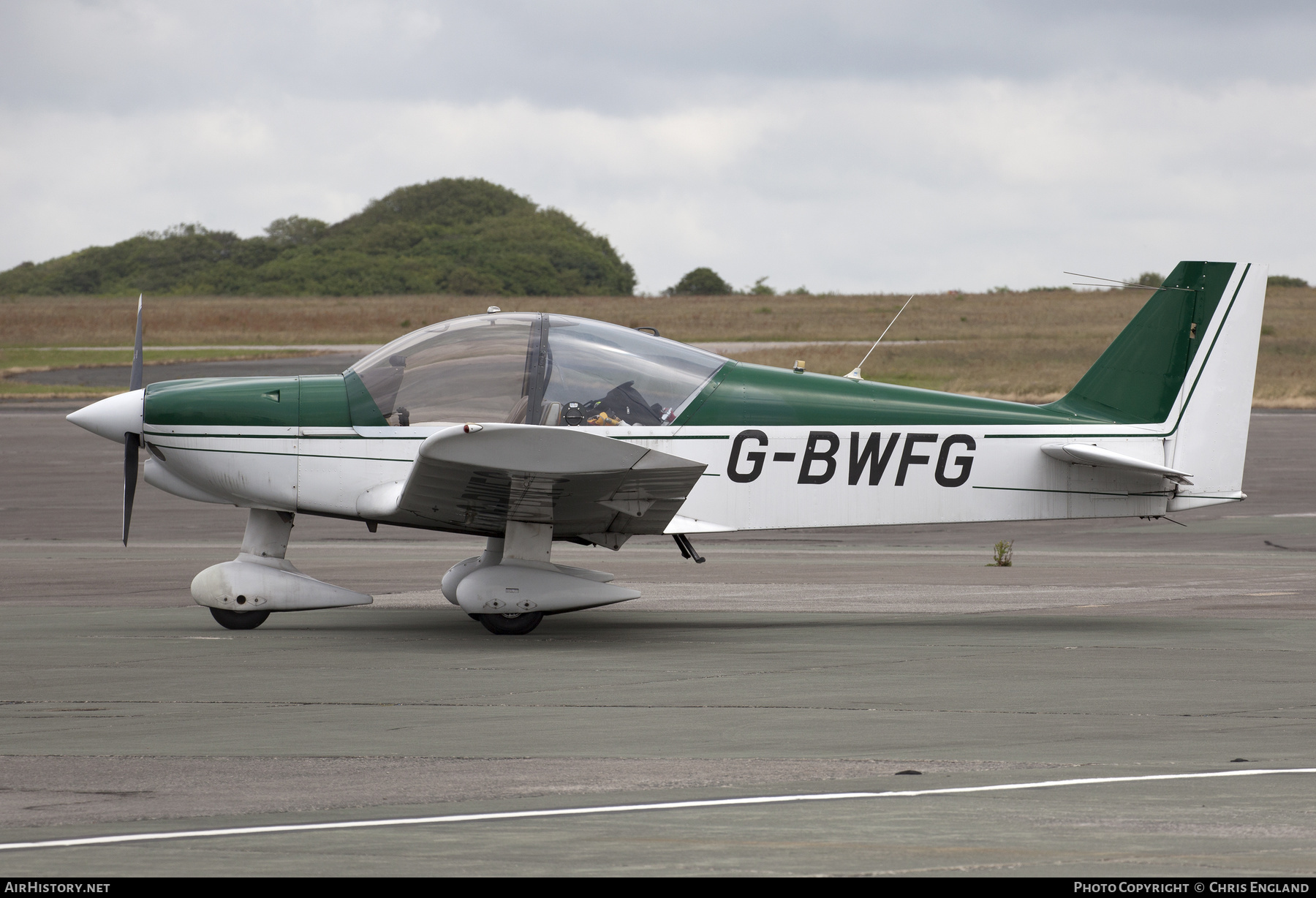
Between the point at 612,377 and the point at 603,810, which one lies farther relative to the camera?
the point at 612,377

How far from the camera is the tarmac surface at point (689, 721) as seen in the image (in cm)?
449

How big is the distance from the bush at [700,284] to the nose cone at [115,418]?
10478 centimetres

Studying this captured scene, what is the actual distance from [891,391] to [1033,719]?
3.68m

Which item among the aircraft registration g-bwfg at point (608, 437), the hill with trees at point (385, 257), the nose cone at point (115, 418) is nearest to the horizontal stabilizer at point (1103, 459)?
the aircraft registration g-bwfg at point (608, 437)

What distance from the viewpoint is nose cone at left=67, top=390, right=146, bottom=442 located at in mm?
9789

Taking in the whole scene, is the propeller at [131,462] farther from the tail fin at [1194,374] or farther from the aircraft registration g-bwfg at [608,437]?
the tail fin at [1194,374]

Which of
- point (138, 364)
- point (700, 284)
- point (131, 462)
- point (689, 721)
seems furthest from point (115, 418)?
point (700, 284)

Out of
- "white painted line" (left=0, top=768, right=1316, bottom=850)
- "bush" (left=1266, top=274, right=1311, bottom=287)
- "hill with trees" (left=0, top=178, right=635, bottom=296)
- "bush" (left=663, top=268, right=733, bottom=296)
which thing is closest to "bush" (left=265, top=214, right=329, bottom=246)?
"hill with trees" (left=0, top=178, right=635, bottom=296)

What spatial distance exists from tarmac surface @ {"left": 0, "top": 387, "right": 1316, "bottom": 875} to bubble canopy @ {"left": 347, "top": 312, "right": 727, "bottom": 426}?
1.53 meters

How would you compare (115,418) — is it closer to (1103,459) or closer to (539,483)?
(539,483)

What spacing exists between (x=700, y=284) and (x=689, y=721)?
4305 inches

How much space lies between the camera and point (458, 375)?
381 inches

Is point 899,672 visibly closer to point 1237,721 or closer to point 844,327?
point 1237,721
